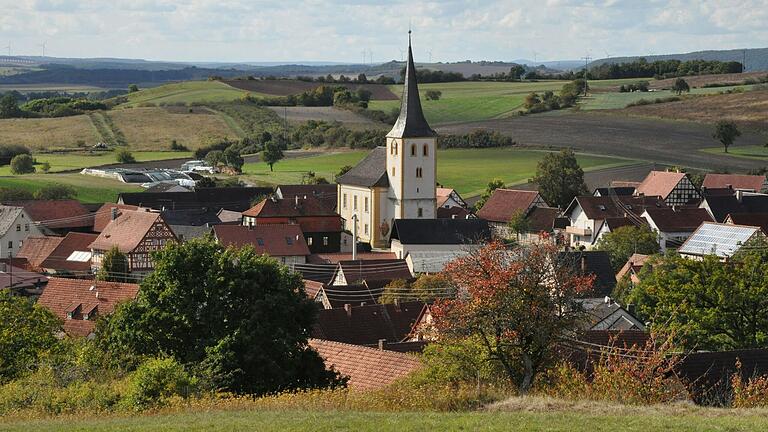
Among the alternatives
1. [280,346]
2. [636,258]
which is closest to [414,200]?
[636,258]

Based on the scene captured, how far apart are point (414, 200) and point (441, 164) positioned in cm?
3012

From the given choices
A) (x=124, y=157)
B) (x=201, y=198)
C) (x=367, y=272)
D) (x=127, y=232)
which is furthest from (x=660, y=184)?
(x=124, y=157)

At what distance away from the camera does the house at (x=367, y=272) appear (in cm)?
5841

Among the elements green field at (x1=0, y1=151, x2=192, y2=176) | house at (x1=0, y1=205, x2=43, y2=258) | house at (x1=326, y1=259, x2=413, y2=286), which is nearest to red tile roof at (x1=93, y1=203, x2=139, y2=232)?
house at (x1=0, y1=205, x2=43, y2=258)

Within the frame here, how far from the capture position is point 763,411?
20828 millimetres

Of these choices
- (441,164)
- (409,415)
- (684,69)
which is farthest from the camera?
(684,69)

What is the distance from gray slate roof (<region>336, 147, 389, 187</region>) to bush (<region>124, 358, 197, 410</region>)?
2287 inches

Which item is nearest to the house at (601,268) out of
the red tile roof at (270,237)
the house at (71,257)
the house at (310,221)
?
the red tile roof at (270,237)

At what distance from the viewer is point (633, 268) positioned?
58750mm

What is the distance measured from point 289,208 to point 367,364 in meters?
49.6

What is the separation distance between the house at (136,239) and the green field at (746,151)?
5892 centimetres

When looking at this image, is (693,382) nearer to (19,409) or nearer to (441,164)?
(19,409)

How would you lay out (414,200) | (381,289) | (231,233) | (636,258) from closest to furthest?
(381,289) → (636,258) → (231,233) → (414,200)

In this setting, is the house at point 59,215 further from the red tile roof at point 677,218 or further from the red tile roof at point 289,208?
the red tile roof at point 677,218
